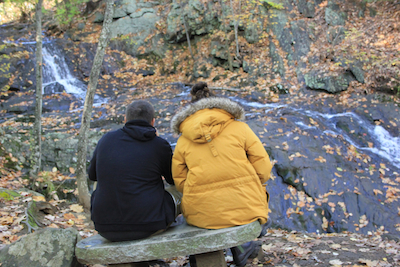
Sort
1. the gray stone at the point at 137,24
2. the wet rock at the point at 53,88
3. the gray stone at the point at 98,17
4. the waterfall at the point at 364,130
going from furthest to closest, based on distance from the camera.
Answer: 1. the gray stone at the point at 98,17
2. the gray stone at the point at 137,24
3. the wet rock at the point at 53,88
4. the waterfall at the point at 364,130

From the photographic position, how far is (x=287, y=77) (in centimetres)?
1281

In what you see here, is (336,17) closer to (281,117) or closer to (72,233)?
(281,117)

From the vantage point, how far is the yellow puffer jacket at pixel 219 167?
2490 millimetres

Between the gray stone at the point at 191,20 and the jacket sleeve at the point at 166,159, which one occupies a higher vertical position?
the gray stone at the point at 191,20

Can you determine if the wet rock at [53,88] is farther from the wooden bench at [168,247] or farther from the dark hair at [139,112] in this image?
the wooden bench at [168,247]

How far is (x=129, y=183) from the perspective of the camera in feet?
8.23

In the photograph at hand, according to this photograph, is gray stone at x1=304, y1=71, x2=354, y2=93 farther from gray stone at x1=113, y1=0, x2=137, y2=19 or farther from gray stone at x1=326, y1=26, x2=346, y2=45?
gray stone at x1=113, y1=0, x2=137, y2=19

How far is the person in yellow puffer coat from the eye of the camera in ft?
8.17

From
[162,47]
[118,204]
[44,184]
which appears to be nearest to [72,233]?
[118,204]

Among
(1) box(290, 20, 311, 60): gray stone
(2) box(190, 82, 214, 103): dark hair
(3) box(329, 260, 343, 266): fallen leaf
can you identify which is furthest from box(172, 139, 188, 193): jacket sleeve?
(1) box(290, 20, 311, 60): gray stone

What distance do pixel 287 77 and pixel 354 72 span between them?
2824 mm

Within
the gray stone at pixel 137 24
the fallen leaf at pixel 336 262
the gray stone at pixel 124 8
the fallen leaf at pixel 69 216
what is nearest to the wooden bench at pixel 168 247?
the fallen leaf at pixel 336 262

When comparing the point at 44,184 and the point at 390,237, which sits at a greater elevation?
the point at 44,184

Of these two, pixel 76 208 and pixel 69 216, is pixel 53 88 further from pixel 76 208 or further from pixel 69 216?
pixel 69 216
